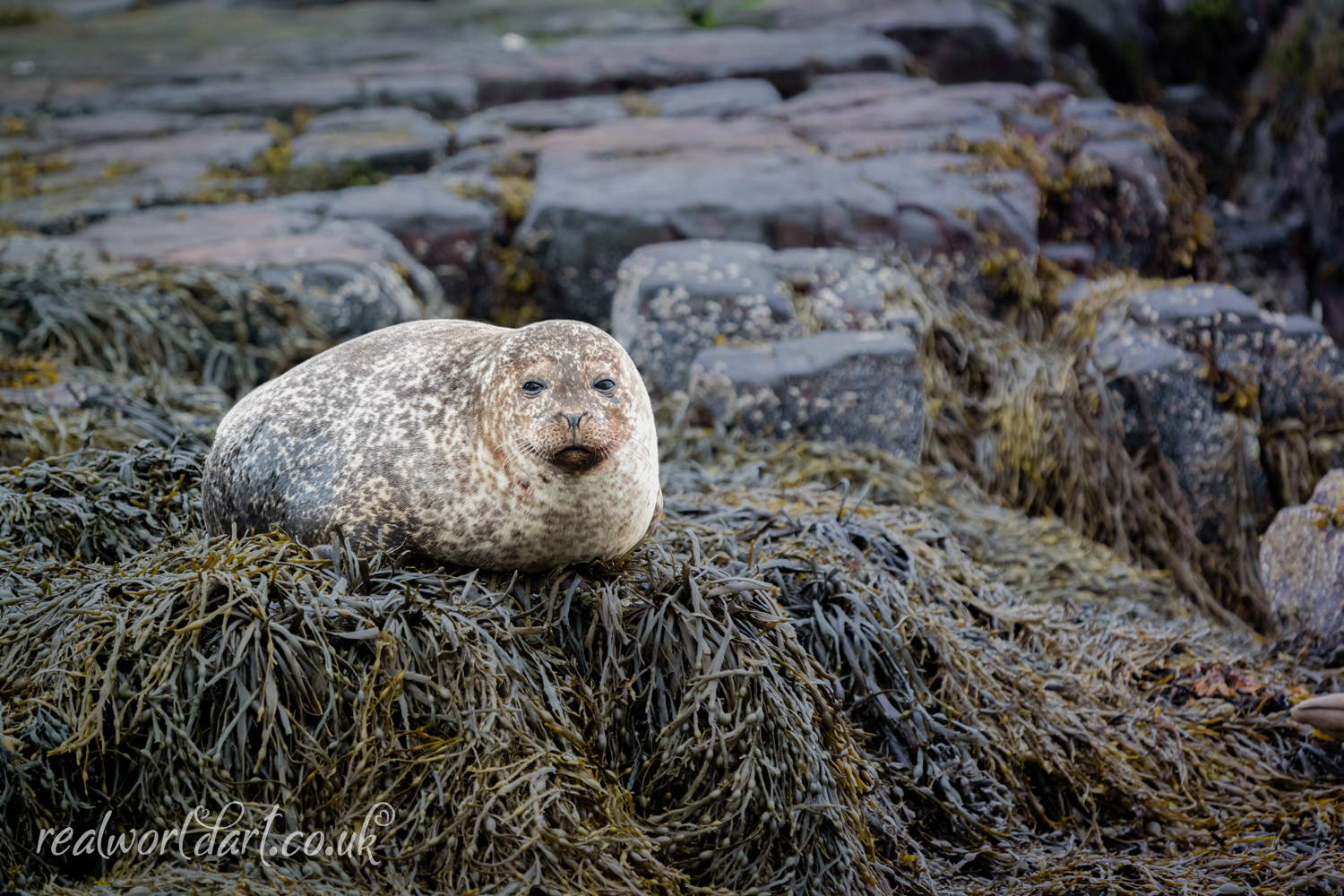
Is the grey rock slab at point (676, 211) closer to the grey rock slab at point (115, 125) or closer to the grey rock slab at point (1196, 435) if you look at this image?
the grey rock slab at point (1196, 435)

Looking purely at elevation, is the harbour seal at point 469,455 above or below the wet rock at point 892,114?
above

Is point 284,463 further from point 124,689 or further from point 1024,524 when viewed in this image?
point 1024,524

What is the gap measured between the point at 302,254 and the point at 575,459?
3.99 metres

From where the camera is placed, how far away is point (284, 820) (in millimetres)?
2658

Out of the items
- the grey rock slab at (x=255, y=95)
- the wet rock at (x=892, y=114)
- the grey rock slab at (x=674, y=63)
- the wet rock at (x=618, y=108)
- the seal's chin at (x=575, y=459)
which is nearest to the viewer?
the seal's chin at (x=575, y=459)

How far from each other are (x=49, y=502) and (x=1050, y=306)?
568 cm

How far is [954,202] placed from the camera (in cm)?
720

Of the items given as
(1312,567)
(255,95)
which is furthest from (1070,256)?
(255,95)

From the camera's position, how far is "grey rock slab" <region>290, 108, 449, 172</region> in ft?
26.5

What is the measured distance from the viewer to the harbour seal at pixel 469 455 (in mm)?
3105

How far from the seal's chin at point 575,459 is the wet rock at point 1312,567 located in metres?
3.36

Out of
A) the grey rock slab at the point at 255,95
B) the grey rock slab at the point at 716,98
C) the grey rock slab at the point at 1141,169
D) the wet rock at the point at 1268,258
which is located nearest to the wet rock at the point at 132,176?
the grey rock slab at the point at 255,95

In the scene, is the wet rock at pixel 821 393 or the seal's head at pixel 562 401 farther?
the wet rock at pixel 821 393

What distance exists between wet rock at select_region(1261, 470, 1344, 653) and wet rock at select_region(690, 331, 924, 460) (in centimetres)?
167
